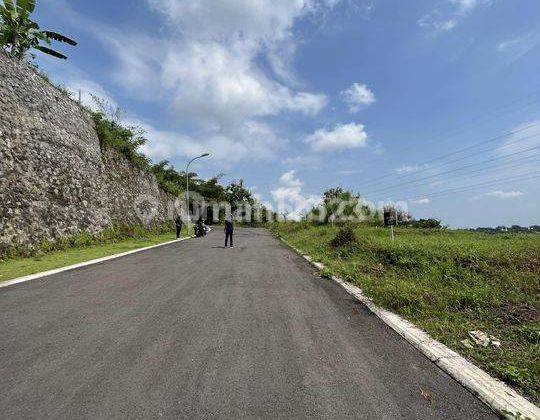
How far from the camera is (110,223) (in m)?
23.1

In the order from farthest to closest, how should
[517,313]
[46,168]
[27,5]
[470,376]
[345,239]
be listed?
[27,5], [46,168], [345,239], [517,313], [470,376]

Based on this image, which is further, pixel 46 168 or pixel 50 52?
pixel 50 52

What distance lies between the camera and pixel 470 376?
3.99 metres

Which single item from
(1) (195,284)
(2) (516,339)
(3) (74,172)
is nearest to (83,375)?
(1) (195,284)

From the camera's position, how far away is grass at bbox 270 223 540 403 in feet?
15.0

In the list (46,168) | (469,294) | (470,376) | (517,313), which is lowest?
(470,376)

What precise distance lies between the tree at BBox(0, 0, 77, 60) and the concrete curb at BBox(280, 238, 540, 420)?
23039mm

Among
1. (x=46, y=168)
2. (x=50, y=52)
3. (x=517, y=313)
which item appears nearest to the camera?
(x=517, y=313)

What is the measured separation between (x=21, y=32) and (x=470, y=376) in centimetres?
2755

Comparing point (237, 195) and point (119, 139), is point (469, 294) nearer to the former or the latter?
point (119, 139)

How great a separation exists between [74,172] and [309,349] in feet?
64.7

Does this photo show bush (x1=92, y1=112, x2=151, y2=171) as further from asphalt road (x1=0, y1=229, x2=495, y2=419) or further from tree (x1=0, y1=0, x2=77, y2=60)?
asphalt road (x1=0, y1=229, x2=495, y2=419)

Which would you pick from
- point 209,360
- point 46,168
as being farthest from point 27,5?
point 209,360

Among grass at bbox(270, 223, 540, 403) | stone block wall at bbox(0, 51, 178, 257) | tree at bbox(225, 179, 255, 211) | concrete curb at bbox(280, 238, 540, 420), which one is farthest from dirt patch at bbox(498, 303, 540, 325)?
tree at bbox(225, 179, 255, 211)
